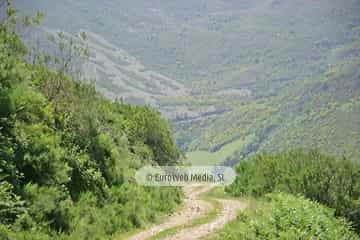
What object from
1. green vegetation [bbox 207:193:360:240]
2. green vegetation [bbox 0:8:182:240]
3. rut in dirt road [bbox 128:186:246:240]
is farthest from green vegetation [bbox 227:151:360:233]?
green vegetation [bbox 0:8:182:240]

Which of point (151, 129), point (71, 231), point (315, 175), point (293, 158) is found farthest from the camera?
point (151, 129)

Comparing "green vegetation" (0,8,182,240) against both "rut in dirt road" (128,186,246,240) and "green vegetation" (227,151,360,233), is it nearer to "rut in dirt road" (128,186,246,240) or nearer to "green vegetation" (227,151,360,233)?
"rut in dirt road" (128,186,246,240)

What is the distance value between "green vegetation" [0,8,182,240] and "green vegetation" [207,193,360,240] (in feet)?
15.7

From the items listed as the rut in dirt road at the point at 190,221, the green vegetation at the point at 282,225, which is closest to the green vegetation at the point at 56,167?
the rut in dirt road at the point at 190,221

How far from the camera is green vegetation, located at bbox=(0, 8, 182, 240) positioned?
14820mm

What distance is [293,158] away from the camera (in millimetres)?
44875

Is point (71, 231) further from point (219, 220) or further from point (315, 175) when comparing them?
point (315, 175)

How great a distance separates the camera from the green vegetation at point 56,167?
1482 cm

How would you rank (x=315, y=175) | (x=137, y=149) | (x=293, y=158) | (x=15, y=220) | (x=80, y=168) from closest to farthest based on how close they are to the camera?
1. (x=15, y=220)
2. (x=80, y=168)
3. (x=315, y=175)
4. (x=137, y=149)
5. (x=293, y=158)

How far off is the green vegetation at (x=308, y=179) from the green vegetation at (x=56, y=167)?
13930mm

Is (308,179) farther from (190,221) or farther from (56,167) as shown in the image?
(56,167)

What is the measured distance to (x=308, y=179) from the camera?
3584cm

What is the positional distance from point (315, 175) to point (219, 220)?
15929mm

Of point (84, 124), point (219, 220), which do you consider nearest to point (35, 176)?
point (84, 124)
